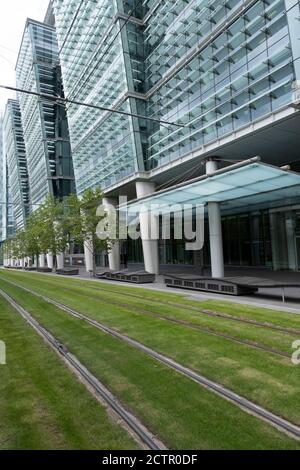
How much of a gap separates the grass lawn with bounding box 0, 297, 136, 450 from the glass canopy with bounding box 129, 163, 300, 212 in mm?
12746

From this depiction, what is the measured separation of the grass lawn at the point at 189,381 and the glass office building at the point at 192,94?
9.78 meters

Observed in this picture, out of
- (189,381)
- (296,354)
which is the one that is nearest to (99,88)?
(296,354)

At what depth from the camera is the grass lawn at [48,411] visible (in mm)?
4355

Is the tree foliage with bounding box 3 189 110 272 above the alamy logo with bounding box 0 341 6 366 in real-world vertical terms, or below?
above

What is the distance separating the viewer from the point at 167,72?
32.2m

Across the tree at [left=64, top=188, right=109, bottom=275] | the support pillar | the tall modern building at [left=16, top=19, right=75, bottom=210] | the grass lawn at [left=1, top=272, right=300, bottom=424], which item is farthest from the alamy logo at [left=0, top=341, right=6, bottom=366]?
the tall modern building at [left=16, top=19, right=75, bottom=210]

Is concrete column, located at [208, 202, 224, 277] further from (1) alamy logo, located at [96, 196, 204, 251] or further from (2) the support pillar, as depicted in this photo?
(1) alamy logo, located at [96, 196, 204, 251]

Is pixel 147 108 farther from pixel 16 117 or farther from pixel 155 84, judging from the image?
pixel 16 117

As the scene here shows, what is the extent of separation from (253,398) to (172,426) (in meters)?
1.48

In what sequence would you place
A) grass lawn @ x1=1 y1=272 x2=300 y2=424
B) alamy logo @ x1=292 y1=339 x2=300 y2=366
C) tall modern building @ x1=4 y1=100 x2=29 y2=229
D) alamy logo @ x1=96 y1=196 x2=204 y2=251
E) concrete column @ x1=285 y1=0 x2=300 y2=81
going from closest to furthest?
grass lawn @ x1=1 y1=272 x2=300 y2=424
alamy logo @ x1=292 y1=339 x2=300 y2=366
concrete column @ x1=285 y1=0 x2=300 y2=81
alamy logo @ x1=96 y1=196 x2=204 y2=251
tall modern building @ x1=4 y1=100 x2=29 y2=229

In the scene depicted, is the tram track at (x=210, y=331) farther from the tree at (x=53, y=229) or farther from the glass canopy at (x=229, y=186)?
the tree at (x=53, y=229)

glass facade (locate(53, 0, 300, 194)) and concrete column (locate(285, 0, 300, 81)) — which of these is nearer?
concrete column (locate(285, 0, 300, 81))

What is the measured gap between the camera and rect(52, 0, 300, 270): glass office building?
2214cm
